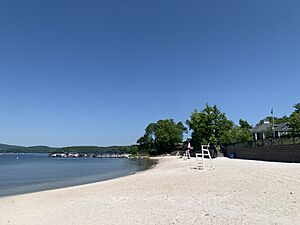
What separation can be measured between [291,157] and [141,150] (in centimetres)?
9818

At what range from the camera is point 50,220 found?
24.8 ft

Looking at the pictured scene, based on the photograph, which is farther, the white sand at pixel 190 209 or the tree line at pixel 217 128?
the tree line at pixel 217 128

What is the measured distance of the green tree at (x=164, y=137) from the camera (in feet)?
337

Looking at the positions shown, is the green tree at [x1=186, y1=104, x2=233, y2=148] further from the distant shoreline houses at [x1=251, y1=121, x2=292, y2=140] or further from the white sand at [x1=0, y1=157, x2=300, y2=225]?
the white sand at [x1=0, y1=157, x2=300, y2=225]

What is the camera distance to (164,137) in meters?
102

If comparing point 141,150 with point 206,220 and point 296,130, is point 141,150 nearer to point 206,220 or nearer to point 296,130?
point 296,130

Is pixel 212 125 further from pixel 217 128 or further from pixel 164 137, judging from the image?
pixel 164 137

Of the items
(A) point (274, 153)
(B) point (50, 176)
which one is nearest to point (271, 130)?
(A) point (274, 153)

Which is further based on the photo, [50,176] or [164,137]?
[164,137]

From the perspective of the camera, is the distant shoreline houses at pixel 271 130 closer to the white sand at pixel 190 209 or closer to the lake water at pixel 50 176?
the lake water at pixel 50 176

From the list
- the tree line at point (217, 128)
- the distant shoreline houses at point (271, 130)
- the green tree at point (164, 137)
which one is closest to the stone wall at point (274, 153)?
the tree line at point (217, 128)

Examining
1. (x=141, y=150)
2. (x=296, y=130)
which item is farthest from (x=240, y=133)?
(x=141, y=150)

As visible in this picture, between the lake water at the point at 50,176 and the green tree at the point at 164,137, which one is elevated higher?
the green tree at the point at 164,137

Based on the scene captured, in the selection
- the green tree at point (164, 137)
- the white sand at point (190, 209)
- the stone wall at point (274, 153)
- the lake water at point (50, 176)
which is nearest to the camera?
the white sand at point (190, 209)
